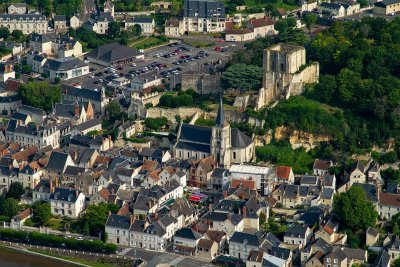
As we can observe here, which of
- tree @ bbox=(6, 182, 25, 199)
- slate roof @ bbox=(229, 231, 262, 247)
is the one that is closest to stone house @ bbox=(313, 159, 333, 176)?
slate roof @ bbox=(229, 231, 262, 247)

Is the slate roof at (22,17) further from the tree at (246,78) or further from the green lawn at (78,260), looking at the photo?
the green lawn at (78,260)

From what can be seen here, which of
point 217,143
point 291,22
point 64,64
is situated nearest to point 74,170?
point 217,143

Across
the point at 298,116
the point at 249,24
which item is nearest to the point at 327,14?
the point at 249,24

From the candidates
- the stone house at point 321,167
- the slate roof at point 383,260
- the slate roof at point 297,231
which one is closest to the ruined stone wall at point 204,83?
the stone house at point 321,167

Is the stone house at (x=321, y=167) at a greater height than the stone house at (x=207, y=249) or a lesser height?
greater

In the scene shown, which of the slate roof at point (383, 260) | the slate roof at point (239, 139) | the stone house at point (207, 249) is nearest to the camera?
the slate roof at point (383, 260)

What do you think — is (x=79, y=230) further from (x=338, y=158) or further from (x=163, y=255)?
(x=338, y=158)
